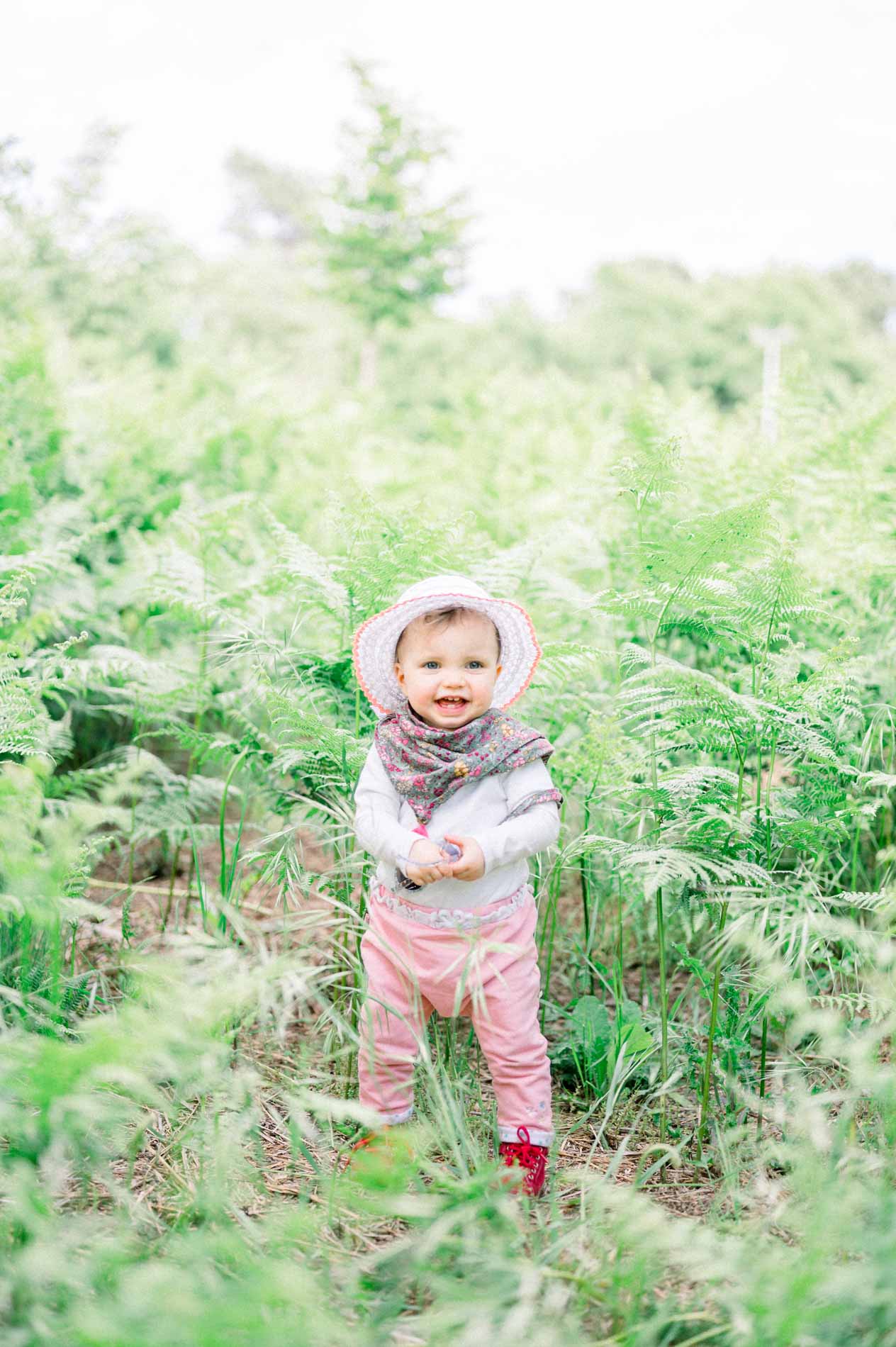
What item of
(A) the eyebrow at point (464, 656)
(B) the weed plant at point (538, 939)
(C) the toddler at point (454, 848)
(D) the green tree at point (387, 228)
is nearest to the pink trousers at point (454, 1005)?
(C) the toddler at point (454, 848)

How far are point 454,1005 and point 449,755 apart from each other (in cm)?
60

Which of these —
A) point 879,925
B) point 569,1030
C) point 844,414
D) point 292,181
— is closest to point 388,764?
point 569,1030

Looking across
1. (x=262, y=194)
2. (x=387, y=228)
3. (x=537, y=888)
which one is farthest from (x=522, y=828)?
(x=262, y=194)

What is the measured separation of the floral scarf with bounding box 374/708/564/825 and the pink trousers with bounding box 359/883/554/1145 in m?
0.27

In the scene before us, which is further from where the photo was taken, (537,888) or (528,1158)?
(537,888)

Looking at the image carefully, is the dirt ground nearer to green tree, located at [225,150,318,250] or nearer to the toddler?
the toddler

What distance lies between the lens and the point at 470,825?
2.58m

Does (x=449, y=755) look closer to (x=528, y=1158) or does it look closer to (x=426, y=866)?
(x=426, y=866)

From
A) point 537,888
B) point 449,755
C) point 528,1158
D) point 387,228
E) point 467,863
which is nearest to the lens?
point 467,863

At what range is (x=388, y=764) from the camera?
2.61 meters

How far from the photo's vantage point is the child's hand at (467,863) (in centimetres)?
237

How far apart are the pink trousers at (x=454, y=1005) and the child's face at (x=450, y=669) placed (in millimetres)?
478

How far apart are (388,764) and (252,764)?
858 mm

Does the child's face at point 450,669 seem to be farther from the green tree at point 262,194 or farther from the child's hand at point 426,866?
the green tree at point 262,194
